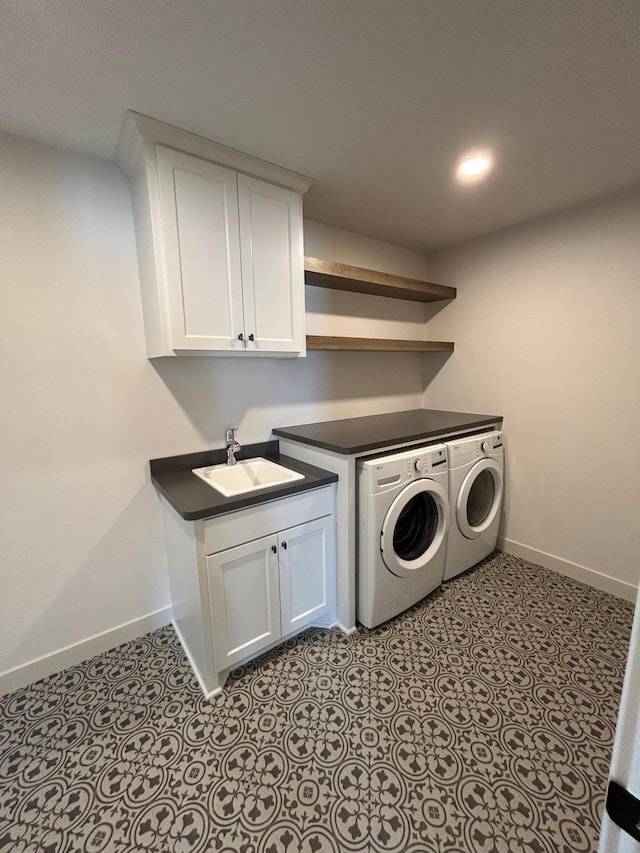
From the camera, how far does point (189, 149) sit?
1.44m

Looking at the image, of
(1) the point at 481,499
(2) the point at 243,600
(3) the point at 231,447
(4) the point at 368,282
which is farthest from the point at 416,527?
(4) the point at 368,282

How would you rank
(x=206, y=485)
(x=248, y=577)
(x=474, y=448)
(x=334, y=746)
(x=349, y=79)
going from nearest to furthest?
(x=349, y=79), (x=334, y=746), (x=248, y=577), (x=206, y=485), (x=474, y=448)

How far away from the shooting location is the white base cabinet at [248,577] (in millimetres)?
1449

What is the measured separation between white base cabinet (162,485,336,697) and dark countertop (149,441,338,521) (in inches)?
2.1

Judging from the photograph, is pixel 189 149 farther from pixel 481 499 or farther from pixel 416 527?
pixel 481 499

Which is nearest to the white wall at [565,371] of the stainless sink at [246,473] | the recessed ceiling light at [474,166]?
the recessed ceiling light at [474,166]

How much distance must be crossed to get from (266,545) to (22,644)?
121 cm

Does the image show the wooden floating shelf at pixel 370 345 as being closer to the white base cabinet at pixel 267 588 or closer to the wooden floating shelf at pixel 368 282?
the wooden floating shelf at pixel 368 282

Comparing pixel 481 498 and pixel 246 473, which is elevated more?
pixel 246 473

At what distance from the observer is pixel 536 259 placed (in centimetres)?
224

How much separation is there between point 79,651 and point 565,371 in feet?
10.3

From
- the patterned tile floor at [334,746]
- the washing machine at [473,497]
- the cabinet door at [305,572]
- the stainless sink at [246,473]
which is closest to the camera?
the patterned tile floor at [334,746]

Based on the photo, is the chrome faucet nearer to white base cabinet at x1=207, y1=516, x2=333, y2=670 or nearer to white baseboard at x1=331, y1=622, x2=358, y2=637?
white base cabinet at x1=207, y1=516, x2=333, y2=670

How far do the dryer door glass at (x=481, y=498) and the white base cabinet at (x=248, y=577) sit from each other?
1.18 meters
